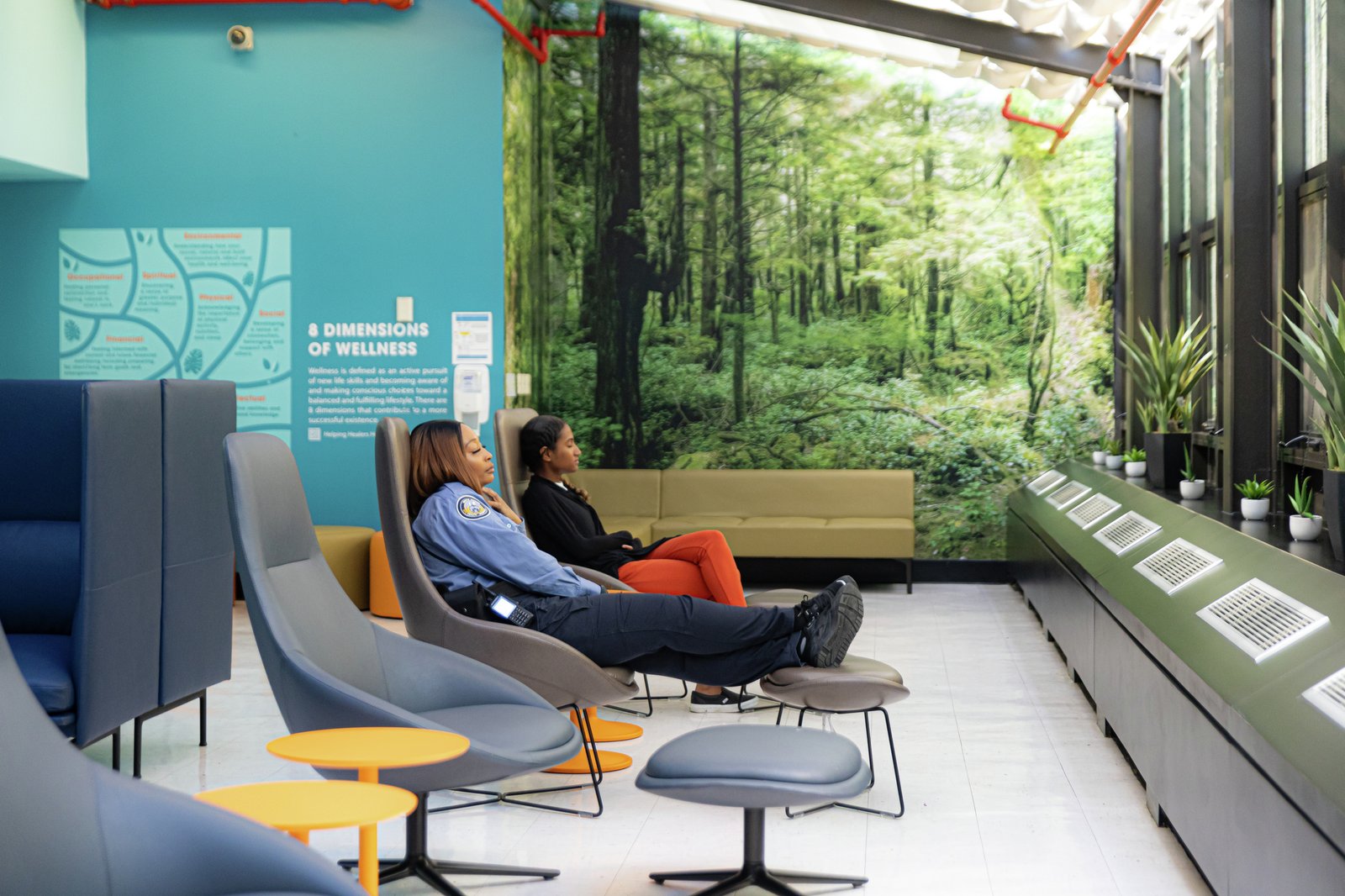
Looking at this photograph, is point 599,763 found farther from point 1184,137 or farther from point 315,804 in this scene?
point 1184,137

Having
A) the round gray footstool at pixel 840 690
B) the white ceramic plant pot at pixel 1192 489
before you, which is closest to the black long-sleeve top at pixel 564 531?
the round gray footstool at pixel 840 690

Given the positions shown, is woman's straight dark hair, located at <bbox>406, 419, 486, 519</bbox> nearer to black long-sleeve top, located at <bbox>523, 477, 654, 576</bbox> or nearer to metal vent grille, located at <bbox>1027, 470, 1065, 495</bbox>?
black long-sleeve top, located at <bbox>523, 477, 654, 576</bbox>

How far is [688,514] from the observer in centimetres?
834

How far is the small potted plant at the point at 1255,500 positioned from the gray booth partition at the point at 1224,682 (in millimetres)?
135

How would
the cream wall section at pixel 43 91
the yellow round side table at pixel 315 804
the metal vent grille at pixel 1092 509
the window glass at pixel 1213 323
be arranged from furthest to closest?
the cream wall section at pixel 43 91, the window glass at pixel 1213 323, the metal vent grille at pixel 1092 509, the yellow round side table at pixel 315 804

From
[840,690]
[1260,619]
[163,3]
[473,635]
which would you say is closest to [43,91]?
[163,3]

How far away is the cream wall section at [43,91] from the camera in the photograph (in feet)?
22.3

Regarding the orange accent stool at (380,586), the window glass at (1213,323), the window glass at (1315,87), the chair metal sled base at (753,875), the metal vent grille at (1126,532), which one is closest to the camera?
the chair metal sled base at (753,875)

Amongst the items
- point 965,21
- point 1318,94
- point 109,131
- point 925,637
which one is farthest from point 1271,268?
point 109,131

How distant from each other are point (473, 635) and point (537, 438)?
1.37m

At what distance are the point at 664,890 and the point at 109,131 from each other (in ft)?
21.4

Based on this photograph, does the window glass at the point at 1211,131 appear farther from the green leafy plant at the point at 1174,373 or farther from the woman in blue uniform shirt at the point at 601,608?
the woman in blue uniform shirt at the point at 601,608

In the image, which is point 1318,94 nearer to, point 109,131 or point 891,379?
point 891,379

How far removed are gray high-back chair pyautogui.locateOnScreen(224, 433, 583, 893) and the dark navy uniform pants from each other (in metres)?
0.59
